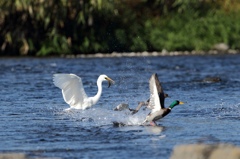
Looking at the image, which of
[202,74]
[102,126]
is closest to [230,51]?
[202,74]

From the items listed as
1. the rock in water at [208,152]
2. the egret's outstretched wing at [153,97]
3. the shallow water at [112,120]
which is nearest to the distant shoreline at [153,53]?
the shallow water at [112,120]

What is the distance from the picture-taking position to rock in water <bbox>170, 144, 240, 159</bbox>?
→ 270 inches

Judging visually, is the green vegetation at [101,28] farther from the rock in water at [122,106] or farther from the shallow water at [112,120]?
the rock in water at [122,106]

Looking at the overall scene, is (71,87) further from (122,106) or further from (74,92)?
(122,106)

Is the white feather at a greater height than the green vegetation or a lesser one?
greater

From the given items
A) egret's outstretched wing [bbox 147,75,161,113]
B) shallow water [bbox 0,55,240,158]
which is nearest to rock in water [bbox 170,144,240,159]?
shallow water [bbox 0,55,240,158]

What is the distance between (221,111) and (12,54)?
2854 cm

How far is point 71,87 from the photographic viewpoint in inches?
554

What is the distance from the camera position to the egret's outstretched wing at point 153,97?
39.0 feet

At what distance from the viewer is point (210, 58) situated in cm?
3591

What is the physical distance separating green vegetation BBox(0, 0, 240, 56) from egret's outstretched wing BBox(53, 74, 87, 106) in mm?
24325

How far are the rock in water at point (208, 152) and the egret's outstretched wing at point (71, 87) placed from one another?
6.77m

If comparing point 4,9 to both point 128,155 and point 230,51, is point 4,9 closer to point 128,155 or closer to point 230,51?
point 230,51

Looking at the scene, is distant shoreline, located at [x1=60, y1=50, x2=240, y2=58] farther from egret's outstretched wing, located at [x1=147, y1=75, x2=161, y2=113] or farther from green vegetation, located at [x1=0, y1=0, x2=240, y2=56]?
egret's outstretched wing, located at [x1=147, y1=75, x2=161, y2=113]
